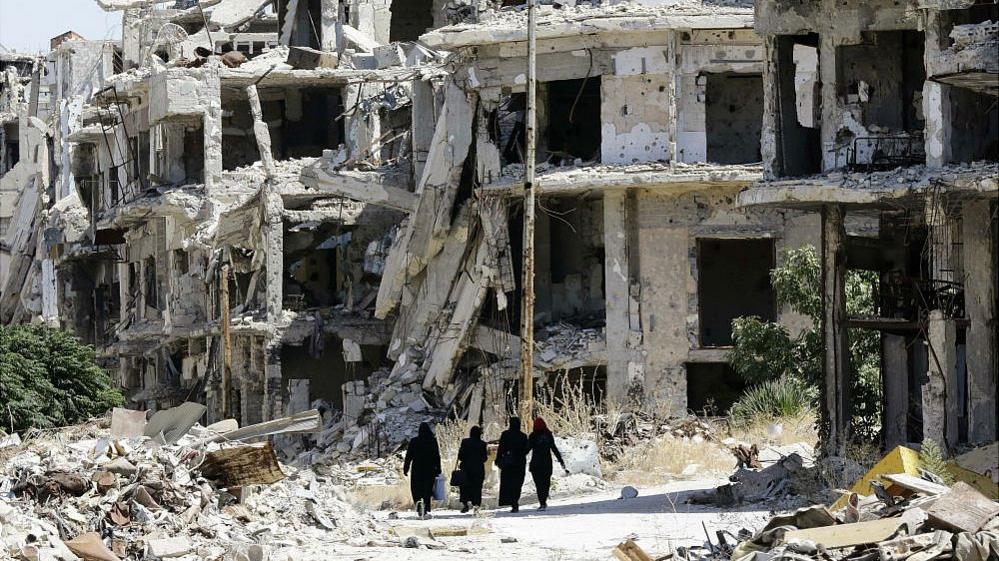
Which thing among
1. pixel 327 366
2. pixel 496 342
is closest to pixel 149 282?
pixel 327 366

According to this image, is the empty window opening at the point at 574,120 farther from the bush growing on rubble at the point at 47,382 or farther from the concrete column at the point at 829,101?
the concrete column at the point at 829,101

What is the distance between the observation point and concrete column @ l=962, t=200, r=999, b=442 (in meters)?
22.7

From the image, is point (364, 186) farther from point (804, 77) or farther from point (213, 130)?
point (213, 130)

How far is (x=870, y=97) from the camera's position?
25000mm

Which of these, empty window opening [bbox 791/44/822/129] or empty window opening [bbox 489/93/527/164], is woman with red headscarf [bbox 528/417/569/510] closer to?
empty window opening [bbox 791/44/822/129]

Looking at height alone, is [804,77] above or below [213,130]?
above

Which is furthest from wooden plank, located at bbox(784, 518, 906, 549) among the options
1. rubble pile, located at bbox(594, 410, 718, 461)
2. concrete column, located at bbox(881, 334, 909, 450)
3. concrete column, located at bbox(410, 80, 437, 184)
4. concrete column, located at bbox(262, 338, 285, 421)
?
concrete column, located at bbox(262, 338, 285, 421)

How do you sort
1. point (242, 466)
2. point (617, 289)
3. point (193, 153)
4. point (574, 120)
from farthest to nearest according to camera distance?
point (193, 153)
point (574, 120)
point (617, 289)
point (242, 466)

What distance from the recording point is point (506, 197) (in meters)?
34.1

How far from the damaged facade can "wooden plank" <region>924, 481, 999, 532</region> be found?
573 cm

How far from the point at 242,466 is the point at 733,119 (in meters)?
15.8

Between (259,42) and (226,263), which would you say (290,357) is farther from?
(259,42)

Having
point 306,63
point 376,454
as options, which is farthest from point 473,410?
point 306,63

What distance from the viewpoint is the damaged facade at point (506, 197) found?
24297 millimetres
